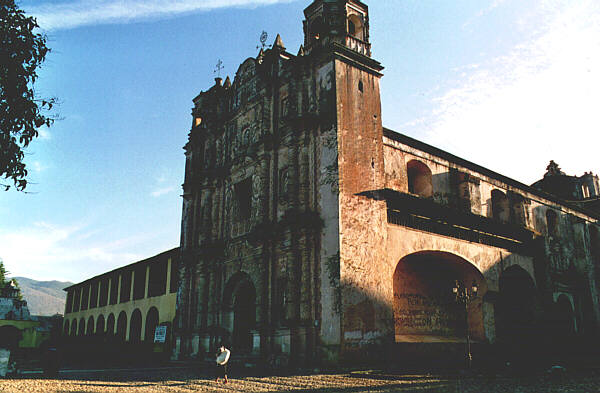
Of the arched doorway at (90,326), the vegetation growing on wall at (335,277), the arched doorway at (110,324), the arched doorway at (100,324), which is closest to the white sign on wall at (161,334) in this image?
the arched doorway at (110,324)

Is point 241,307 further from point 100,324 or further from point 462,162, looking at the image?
point 100,324

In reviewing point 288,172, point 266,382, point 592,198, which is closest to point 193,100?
point 288,172

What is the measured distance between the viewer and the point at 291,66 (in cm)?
2017

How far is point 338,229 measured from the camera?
53.8ft

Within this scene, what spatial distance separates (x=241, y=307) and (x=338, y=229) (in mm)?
6790

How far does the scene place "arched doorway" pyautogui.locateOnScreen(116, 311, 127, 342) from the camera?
111 ft

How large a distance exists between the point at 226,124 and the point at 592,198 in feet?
91.0

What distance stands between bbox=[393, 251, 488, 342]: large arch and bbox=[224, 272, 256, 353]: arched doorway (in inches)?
229

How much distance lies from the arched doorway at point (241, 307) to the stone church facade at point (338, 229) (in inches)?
2.9

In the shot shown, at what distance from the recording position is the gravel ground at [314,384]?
443 inches

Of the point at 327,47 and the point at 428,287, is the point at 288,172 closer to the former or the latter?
the point at 327,47

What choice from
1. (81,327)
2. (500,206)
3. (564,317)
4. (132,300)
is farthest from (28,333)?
(564,317)

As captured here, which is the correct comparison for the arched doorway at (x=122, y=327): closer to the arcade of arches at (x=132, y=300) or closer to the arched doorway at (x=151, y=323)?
the arcade of arches at (x=132, y=300)

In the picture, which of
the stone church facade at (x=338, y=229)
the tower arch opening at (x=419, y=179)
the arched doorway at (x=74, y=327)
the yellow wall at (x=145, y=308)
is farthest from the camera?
the arched doorway at (x=74, y=327)
